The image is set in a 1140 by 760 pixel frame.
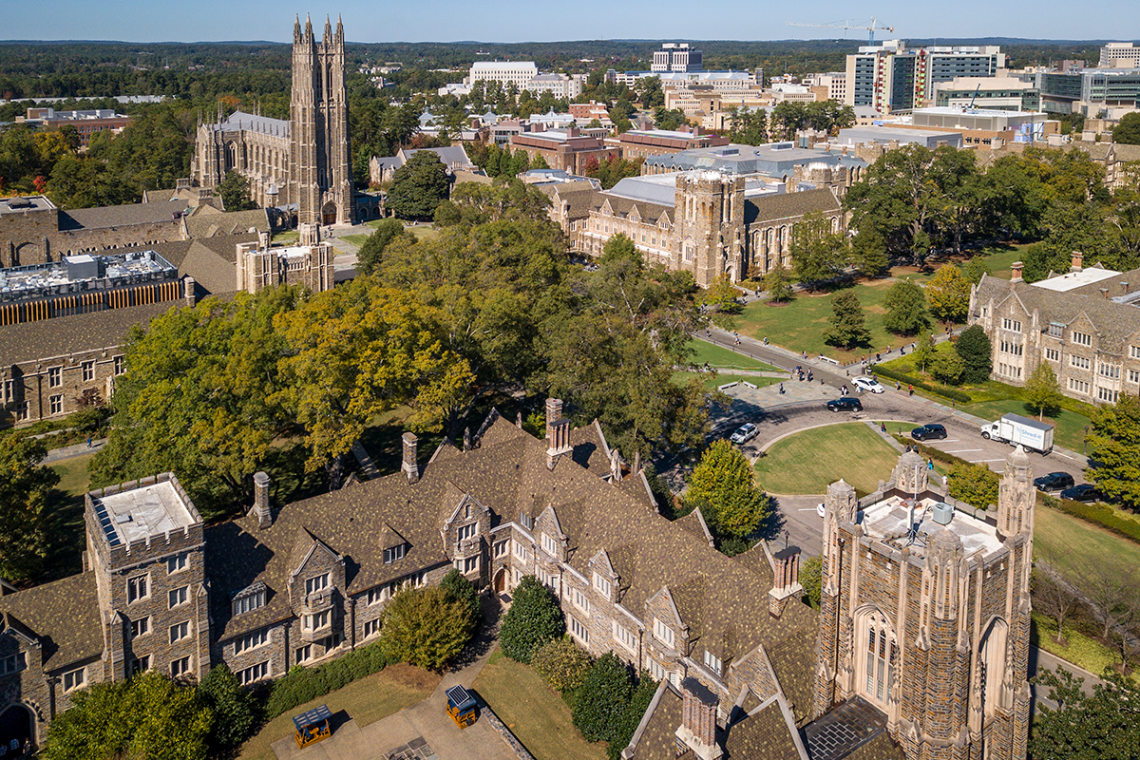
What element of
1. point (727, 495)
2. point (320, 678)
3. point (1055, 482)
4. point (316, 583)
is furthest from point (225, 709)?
point (1055, 482)

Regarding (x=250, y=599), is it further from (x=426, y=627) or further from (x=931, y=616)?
(x=931, y=616)

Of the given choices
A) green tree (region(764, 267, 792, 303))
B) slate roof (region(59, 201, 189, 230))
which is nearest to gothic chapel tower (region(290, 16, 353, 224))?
slate roof (region(59, 201, 189, 230))

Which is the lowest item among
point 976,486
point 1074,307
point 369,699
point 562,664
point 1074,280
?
point 369,699

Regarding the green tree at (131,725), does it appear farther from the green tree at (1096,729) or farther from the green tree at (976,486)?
the green tree at (976,486)

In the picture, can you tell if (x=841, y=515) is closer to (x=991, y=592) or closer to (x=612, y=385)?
(x=991, y=592)

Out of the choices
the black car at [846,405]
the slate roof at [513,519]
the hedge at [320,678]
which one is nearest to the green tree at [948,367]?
the black car at [846,405]

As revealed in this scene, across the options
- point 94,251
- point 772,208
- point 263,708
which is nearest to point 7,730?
point 263,708
